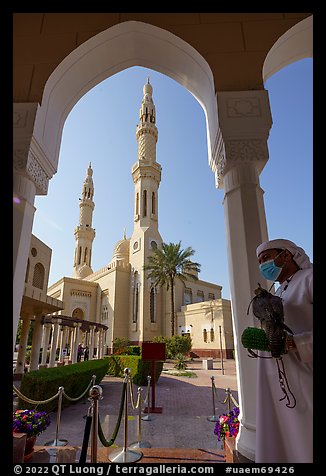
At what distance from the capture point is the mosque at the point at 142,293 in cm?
2578

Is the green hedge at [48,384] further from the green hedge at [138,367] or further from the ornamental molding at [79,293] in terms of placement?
the ornamental molding at [79,293]

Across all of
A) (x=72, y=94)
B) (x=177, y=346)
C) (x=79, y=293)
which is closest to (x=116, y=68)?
(x=72, y=94)

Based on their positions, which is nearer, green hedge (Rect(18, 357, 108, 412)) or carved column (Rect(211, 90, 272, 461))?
carved column (Rect(211, 90, 272, 461))

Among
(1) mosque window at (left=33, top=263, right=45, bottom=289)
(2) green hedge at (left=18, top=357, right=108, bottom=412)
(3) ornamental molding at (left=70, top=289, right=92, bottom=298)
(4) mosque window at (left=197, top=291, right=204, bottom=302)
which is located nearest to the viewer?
(2) green hedge at (left=18, top=357, right=108, bottom=412)

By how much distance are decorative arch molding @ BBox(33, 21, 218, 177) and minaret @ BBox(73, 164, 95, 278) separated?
37166mm

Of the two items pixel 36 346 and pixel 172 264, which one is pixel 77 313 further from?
pixel 36 346

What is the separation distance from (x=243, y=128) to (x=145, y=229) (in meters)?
26.9

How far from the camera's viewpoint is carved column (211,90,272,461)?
8.52 feet

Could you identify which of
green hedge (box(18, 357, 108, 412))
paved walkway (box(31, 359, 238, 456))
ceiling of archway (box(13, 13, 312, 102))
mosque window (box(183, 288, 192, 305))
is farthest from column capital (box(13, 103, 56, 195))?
mosque window (box(183, 288, 192, 305))

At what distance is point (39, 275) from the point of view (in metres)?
14.3

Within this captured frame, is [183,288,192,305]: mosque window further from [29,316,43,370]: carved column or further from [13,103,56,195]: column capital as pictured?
[13,103,56,195]: column capital

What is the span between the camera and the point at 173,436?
5133 millimetres
